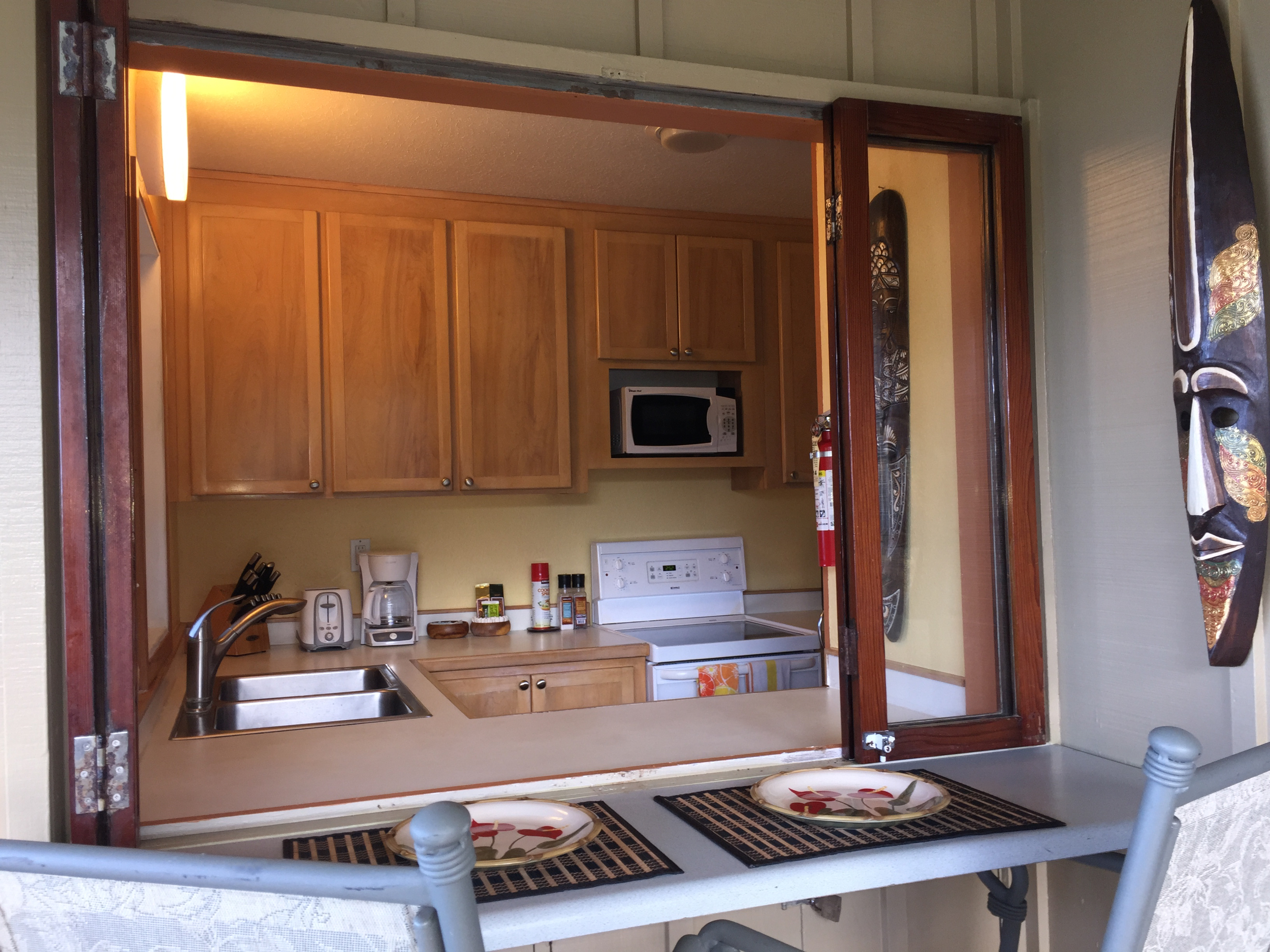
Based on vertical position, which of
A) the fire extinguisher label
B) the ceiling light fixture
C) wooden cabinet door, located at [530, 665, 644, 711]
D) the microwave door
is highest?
the ceiling light fixture

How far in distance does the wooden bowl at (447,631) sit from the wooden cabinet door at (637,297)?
1126 mm

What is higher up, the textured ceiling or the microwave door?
the textured ceiling

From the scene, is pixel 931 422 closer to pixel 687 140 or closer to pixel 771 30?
pixel 771 30

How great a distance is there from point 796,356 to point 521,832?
2.81 metres

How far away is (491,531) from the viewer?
3811 millimetres

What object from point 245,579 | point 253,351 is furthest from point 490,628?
point 253,351

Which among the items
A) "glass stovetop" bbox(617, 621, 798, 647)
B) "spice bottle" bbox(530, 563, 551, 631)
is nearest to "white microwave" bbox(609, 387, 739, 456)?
"spice bottle" bbox(530, 563, 551, 631)

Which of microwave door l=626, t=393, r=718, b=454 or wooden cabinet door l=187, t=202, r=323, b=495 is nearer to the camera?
wooden cabinet door l=187, t=202, r=323, b=495

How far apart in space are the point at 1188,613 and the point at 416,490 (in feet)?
8.09

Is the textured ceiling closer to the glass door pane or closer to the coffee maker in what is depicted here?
the glass door pane

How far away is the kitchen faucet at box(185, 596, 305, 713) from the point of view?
2398mm

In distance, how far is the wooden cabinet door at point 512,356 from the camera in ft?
11.2

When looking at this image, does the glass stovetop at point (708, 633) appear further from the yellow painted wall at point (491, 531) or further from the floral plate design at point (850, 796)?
the floral plate design at point (850, 796)

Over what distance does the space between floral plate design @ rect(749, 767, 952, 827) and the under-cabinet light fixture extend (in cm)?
169
